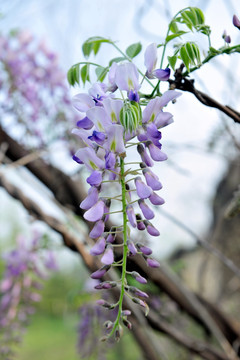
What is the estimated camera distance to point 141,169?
44cm

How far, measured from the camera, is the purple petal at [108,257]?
16.3 inches

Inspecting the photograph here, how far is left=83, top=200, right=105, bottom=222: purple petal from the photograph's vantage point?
1.40 ft

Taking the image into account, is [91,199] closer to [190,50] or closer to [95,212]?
[95,212]

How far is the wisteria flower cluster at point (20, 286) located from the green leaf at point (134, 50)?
1111mm

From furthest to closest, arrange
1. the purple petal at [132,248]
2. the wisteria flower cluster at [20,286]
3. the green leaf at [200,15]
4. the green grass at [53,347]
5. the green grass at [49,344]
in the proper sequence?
1. the green grass at [49,344]
2. the green grass at [53,347]
3. the wisteria flower cluster at [20,286]
4. the green leaf at [200,15]
5. the purple petal at [132,248]

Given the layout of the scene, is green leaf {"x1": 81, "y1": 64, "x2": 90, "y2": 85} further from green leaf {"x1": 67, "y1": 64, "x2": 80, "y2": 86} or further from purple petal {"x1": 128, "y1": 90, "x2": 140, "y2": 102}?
purple petal {"x1": 128, "y1": 90, "x2": 140, "y2": 102}

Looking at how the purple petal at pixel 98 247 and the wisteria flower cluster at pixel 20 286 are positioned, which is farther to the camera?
the wisteria flower cluster at pixel 20 286

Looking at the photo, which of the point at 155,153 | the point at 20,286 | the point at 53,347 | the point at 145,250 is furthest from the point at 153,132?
the point at 53,347

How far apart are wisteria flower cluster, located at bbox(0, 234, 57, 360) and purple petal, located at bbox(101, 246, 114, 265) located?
1.05 metres

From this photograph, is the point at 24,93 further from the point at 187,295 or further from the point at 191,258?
the point at 191,258

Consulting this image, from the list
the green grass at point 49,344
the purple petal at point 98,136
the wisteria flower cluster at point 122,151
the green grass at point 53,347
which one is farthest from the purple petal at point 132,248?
the green grass at point 49,344

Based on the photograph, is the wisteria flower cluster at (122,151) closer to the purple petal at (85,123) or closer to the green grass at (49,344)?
the purple petal at (85,123)

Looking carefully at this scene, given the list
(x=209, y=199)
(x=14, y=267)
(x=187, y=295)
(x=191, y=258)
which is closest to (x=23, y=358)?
(x=191, y=258)

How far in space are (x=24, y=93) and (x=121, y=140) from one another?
1572 millimetres
